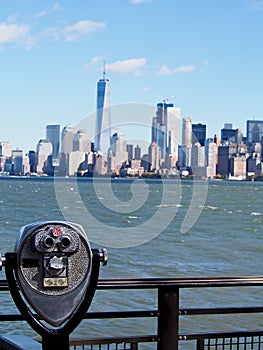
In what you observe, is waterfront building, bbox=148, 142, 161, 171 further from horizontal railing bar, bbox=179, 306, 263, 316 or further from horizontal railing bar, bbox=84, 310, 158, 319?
horizontal railing bar, bbox=84, 310, 158, 319

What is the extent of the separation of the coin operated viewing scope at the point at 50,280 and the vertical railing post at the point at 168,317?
79 centimetres

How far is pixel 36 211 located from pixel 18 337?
50717 mm

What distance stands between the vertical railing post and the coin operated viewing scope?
2.60 ft

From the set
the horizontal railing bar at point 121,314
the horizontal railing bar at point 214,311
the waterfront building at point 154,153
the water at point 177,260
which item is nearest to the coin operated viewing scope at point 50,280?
the horizontal railing bar at point 121,314

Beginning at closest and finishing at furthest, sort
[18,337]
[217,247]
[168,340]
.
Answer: [18,337] < [168,340] < [217,247]

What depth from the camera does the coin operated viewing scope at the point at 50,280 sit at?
3436 mm

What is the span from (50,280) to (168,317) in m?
0.98

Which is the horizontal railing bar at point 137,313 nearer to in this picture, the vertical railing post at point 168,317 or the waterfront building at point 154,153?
the vertical railing post at point 168,317

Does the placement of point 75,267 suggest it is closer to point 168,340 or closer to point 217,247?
point 168,340

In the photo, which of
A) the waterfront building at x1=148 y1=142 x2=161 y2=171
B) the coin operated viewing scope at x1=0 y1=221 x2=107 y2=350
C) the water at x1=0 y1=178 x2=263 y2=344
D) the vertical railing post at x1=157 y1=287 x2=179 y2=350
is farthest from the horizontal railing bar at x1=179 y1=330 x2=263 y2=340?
the waterfront building at x1=148 y1=142 x2=161 y2=171

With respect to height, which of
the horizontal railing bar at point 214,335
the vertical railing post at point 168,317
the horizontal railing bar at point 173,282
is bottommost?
the horizontal railing bar at point 214,335

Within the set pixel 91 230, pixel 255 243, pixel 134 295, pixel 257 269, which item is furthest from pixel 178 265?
pixel 91 230

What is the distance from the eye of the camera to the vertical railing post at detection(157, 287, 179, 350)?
165 inches

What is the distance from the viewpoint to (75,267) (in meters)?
3.50
